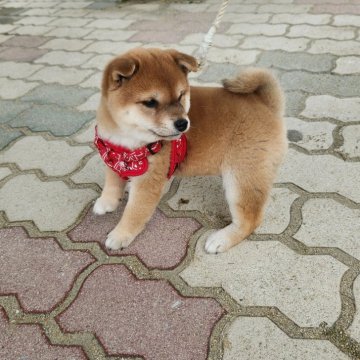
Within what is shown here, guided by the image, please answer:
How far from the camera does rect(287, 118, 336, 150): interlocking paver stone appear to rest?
2.50 m

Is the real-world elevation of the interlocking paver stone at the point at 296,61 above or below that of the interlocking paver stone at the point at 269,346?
above

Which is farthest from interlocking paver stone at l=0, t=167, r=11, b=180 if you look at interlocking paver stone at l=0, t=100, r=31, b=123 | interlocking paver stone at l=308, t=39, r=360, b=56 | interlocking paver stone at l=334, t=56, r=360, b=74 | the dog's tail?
interlocking paver stone at l=308, t=39, r=360, b=56

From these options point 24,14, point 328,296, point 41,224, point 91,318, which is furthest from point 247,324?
point 24,14

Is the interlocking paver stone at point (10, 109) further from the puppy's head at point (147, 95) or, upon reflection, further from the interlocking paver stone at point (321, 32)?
the interlocking paver stone at point (321, 32)

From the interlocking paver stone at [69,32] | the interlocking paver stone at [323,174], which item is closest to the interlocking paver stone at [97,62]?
the interlocking paver stone at [69,32]

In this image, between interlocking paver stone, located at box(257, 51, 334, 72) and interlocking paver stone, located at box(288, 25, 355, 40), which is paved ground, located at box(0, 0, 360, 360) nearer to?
interlocking paver stone, located at box(257, 51, 334, 72)

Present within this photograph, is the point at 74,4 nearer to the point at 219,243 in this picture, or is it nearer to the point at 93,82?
the point at 93,82

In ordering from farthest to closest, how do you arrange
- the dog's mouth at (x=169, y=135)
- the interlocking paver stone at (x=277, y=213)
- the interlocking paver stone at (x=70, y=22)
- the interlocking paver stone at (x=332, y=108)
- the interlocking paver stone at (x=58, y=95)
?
1. the interlocking paver stone at (x=70, y=22)
2. the interlocking paver stone at (x=58, y=95)
3. the interlocking paver stone at (x=332, y=108)
4. the interlocking paver stone at (x=277, y=213)
5. the dog's mouth at (x=169, y=135)

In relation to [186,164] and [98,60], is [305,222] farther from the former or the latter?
[98,60]

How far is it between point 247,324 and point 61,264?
87cm

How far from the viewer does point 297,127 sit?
8.81 ft

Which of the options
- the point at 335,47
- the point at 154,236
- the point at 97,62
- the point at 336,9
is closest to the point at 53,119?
the point at 97,62

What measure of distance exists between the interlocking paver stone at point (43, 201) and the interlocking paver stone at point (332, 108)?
5.05ft

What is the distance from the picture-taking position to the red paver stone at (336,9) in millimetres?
4234
